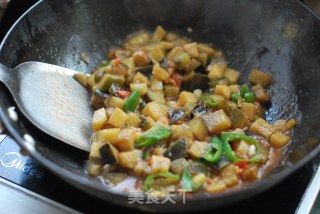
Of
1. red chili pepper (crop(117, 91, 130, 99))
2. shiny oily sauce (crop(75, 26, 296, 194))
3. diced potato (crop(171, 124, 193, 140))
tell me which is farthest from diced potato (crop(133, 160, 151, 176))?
red chili pepper (crop(117, 91, 130, 99))

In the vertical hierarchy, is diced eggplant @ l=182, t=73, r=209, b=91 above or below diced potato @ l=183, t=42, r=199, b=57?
below

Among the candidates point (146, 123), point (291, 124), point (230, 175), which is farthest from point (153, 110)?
point (291, 124)

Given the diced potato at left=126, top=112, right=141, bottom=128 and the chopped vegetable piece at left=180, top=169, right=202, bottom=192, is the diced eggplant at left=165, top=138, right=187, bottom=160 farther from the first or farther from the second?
the diced potato at left=126, top=112, right=141, bottom=128

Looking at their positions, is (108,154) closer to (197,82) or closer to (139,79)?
(139,79)

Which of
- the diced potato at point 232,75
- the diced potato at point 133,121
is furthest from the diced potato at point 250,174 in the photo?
the diced potato at point 232,75

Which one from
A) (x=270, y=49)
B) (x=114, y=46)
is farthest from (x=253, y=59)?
(x=114, y=46)

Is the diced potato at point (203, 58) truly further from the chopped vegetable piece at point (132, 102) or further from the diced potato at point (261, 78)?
the chopped vegetable piece at point (132, 102)
